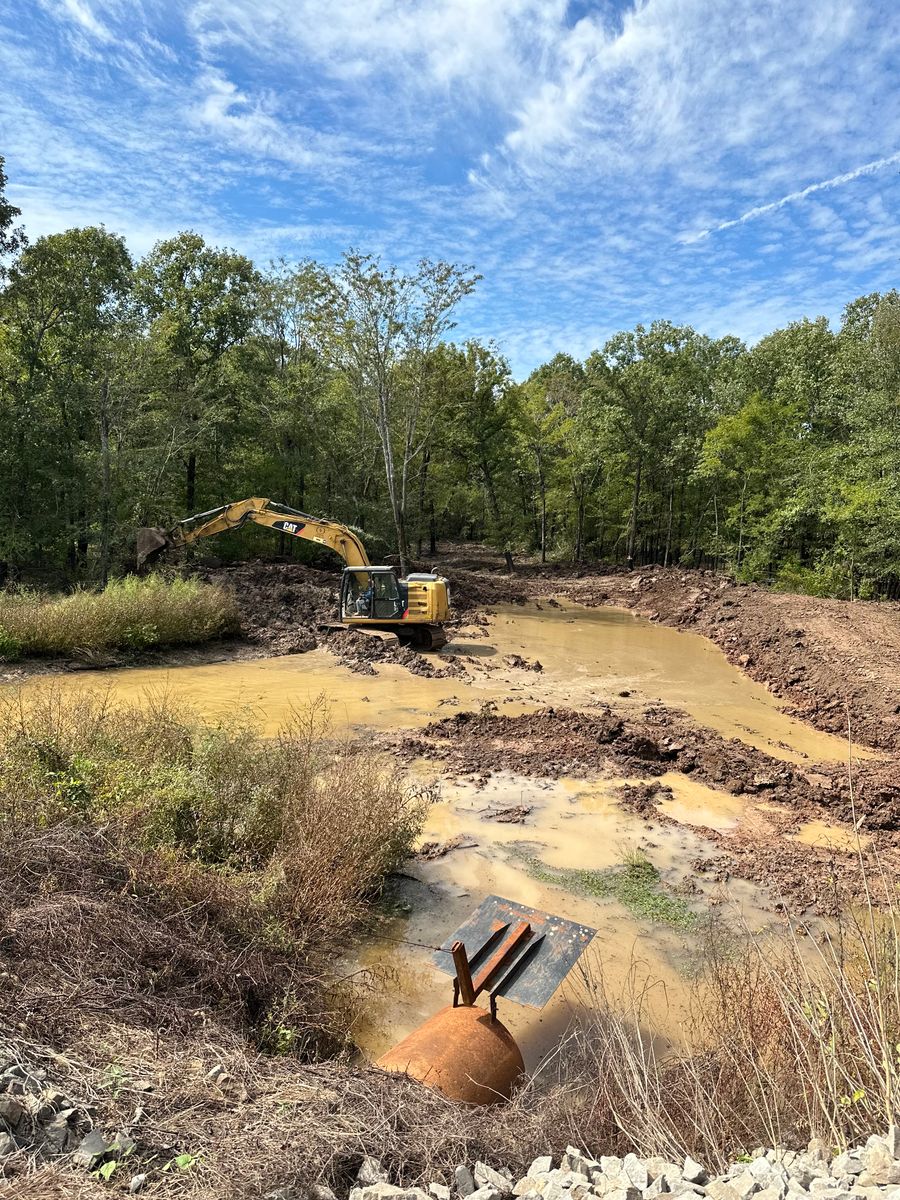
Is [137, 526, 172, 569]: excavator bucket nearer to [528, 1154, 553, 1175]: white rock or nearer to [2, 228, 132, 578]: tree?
[2, 228, 132, 578]: tree

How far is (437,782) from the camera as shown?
30.1 feet

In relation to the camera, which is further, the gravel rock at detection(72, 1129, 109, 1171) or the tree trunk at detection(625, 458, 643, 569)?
the tree trunk at detection(625, 458, 643, 569)

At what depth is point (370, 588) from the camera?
16.8 m

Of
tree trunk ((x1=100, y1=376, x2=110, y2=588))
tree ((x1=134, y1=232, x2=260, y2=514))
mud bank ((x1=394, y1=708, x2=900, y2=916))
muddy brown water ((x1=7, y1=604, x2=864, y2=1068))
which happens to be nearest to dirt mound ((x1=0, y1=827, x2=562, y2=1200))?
muddy brown water ((x1=7, y1=604, x2=864, y2=1068))

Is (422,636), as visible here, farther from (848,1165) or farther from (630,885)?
(848,1165)

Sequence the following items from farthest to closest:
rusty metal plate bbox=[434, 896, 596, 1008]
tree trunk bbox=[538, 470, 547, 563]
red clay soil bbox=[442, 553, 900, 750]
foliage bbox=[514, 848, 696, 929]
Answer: tree trunk bbox=[538, 470, 547, 563], red clay soil bbox=[442, 553, 900, 750], foliage bbox=[514, 848, 696, 929], rusty metal plate bbox=[434, 896, 596, 1008]

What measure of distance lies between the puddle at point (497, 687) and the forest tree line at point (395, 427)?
6.75 m

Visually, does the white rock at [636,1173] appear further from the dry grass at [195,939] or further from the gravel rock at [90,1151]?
the gravel rock at [90,1151]

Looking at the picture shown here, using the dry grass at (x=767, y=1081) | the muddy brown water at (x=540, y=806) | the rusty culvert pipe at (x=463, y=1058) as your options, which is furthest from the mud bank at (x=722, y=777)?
the rusty culvert pipe at (x=463, y=1058)

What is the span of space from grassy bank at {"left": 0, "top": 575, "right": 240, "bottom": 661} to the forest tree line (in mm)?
4037

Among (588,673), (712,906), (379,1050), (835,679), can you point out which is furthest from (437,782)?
(835,679)

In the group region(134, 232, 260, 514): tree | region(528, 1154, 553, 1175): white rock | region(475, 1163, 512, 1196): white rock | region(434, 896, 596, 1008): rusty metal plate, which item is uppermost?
region(134, 232, 260, 514): tree

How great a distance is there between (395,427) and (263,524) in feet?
45.8

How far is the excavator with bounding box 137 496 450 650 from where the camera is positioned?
1664 centimetres
